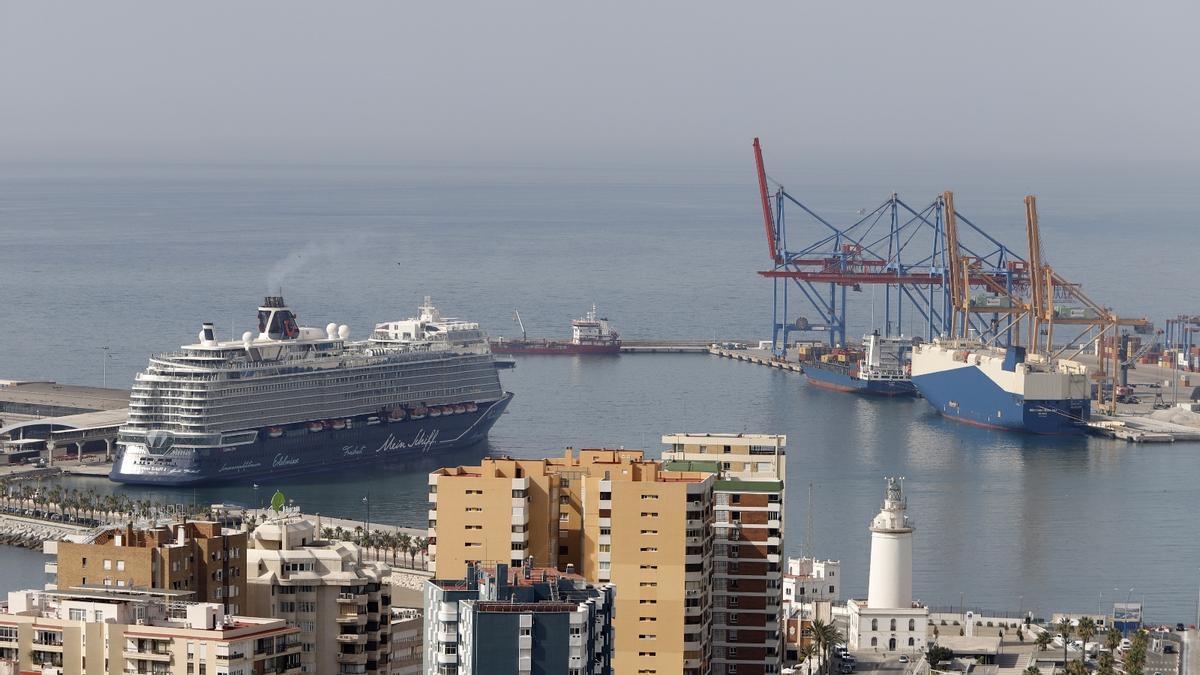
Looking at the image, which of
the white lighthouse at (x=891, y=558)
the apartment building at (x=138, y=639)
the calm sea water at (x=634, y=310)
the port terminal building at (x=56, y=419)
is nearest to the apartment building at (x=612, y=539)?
the apartment building at (x=138, y=639)

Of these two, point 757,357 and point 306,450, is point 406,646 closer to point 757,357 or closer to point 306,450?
point 306,450

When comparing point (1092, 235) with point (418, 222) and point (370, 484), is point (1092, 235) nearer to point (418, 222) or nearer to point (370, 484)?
point (418, 222)

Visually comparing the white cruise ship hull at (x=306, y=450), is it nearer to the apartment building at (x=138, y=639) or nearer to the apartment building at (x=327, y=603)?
the apartment building at (x=327, y=603)

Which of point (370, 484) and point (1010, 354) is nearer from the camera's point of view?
point (370, 484)

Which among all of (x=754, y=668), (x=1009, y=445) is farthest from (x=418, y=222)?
(x=754, y=668)

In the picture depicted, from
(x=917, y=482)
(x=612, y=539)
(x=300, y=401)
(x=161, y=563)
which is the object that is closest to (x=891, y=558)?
(x=612, y=539)
